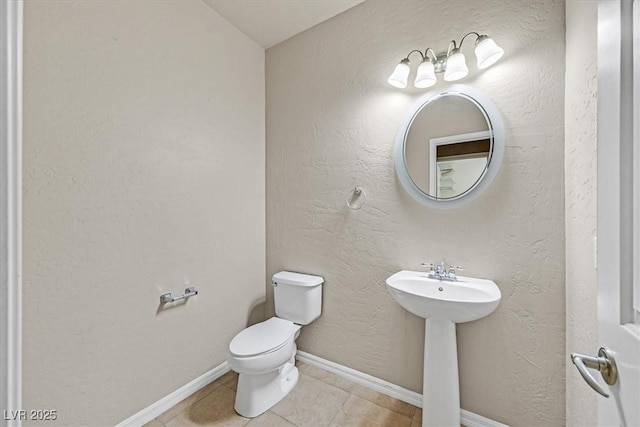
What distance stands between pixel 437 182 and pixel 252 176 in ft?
4.50

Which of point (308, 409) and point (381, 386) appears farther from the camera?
point (381, 386)

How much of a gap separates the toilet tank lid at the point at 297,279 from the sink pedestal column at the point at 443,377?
789 mm

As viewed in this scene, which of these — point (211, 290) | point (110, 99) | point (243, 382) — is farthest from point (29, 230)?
point (243, 382)

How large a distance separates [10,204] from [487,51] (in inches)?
76.0

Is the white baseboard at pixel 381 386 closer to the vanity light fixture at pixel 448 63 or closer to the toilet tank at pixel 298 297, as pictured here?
the toilet tank at pixel 298 297

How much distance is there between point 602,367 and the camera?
1.71 ft

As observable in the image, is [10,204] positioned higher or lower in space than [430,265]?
higher

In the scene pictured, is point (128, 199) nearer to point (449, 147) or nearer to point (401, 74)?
point (401, 74)

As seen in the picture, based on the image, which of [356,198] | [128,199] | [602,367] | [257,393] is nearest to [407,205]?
[356,198]

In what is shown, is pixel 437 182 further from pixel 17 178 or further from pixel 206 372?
pixel 206 372

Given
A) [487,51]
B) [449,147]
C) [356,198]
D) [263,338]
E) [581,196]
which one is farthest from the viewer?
[356,198]

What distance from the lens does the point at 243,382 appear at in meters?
1.51

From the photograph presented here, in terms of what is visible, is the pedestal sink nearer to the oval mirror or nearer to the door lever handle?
the oval mirror

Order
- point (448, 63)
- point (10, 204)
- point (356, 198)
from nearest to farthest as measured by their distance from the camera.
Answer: point (10, 204) < point (448, 63) < point (356, 198)
